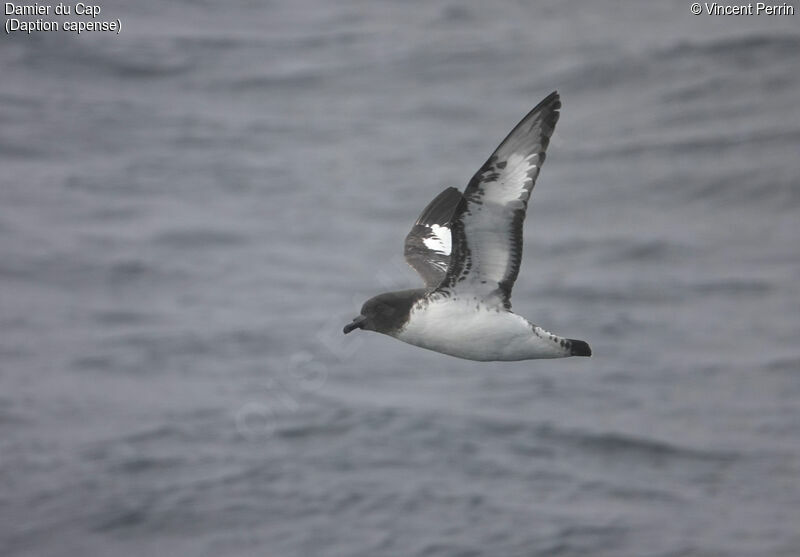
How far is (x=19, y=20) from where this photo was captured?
39.2 meters

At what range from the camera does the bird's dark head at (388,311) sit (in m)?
9.76

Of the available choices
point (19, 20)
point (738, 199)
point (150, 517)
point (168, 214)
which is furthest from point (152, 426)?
point (19, 20)

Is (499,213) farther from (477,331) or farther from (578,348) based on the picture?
(578,348)

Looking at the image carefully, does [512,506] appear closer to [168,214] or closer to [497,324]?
[497,324]

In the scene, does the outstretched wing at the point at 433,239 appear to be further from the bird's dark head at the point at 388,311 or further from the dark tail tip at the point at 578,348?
the dark tail tip at the point at 578,348

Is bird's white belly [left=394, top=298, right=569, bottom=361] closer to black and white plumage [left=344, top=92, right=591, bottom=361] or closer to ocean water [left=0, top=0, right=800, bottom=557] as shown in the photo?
black and white plumage [left=344, top=92, right=591, bottom=361]

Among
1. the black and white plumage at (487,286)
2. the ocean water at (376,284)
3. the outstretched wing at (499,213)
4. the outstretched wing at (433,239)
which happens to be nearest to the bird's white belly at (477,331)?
the black and white plumage at (487,286)

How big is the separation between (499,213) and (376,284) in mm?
19772

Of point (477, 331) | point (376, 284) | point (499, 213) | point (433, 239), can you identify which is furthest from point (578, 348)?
point (376, 284)

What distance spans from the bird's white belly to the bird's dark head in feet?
0.48

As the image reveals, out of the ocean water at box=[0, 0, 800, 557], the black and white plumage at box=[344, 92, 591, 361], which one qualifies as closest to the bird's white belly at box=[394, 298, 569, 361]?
the black and white plumage at box=[344, 92, 591, 361]

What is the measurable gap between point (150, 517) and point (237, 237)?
15135 mm

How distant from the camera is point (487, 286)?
9.58 m

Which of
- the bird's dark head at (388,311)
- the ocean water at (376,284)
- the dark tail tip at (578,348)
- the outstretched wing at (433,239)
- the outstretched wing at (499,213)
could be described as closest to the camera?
the outstretched wing at (499,213)
